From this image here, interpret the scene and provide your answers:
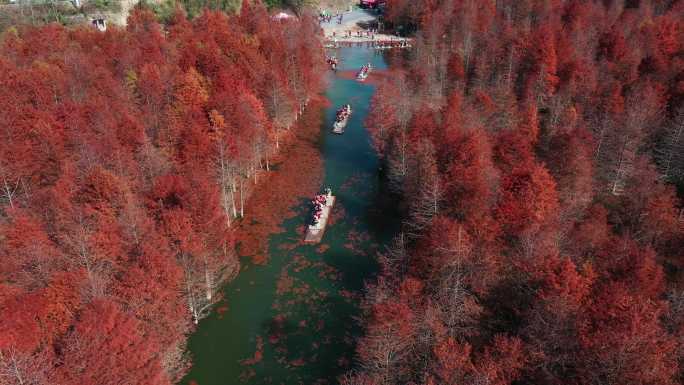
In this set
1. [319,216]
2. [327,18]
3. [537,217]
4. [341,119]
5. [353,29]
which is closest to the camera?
[537,217]

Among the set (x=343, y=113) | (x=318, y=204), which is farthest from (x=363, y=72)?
(x=318, y=204)

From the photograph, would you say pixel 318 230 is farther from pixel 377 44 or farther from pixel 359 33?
pixel 359 33

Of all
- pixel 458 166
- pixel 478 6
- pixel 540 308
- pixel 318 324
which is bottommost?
pixel 318 324

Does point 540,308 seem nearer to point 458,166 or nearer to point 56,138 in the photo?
point 458,166

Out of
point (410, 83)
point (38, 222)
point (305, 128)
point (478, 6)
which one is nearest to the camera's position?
point (38, 222)

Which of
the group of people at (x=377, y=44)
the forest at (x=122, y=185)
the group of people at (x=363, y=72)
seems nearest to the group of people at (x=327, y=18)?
the group of people at (x=377, y=44)

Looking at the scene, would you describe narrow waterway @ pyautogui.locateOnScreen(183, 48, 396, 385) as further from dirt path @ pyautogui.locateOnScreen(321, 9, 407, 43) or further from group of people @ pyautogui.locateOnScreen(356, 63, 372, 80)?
dirt path @ pyautogui.locateOnScreen(321, 9, 407, 43)

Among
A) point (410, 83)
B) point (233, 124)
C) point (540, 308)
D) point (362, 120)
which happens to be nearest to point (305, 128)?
point (362, 120)
